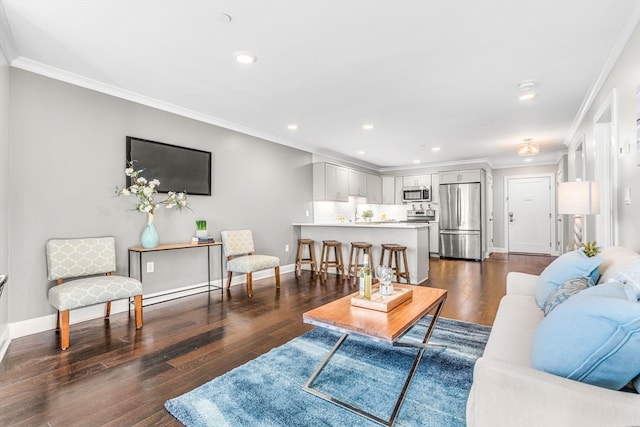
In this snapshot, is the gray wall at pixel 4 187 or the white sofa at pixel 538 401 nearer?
the white sofa at pixel 538 401

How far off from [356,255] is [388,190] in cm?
410

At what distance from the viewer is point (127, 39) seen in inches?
99.6

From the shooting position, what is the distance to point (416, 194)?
8.45m

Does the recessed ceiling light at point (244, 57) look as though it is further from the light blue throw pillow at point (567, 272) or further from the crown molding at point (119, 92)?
the light blue throw pillow at point (567, 272)

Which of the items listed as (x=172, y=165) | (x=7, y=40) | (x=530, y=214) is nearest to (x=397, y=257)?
(x=172, y=165)

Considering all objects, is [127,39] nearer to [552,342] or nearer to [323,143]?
[552,342]

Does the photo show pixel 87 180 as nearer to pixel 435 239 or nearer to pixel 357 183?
pixel 357 183

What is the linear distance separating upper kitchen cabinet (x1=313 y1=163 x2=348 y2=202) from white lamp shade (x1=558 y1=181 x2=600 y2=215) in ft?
13.5

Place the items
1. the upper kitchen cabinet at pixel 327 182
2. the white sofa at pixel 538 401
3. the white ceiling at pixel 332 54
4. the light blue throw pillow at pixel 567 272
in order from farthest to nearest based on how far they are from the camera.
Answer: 1. the upper kitchen cabinet at pixel 327 182
2. the white ceiling at pixel 332 54
3. the light blue throw pillow at pixel 567 272
4. the white sofa at pixel 538 401

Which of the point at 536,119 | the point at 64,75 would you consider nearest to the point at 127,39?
the point at 64,75

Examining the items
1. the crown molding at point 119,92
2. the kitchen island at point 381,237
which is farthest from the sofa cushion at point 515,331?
the crown molding at point 119,92

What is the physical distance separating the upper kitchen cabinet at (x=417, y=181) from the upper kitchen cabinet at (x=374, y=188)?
26.6 inches

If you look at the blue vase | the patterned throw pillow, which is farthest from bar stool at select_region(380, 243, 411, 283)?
the blue vase

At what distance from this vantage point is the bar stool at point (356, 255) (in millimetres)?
5215
